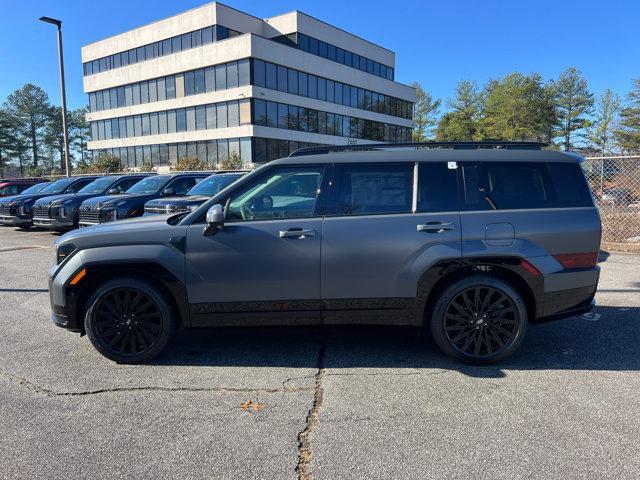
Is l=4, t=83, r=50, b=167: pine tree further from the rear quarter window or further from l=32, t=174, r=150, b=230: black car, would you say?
the rear quarter window

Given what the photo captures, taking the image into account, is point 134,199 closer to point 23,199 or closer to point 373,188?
point 23,199

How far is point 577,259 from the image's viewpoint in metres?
4.10

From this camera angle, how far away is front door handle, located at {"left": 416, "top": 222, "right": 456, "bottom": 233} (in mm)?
3994

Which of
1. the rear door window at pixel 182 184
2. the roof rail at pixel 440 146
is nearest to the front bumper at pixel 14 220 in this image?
the rear door window at pixel 182 184

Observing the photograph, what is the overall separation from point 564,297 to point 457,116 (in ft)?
223

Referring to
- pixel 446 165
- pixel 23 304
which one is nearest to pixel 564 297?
pixel 446 165

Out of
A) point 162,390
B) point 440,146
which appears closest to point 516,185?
point 440,146

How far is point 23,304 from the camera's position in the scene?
630cm

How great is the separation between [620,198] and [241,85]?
33.0m

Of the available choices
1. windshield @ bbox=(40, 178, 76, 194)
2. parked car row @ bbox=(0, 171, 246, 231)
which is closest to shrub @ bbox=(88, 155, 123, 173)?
windshield @ bbox=(40, 178, 76, 194)

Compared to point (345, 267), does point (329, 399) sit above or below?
below

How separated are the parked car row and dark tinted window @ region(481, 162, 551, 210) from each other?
274 inches

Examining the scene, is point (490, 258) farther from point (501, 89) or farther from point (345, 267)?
point (501, 89)

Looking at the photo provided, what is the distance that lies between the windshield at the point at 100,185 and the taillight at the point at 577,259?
1317 cm
